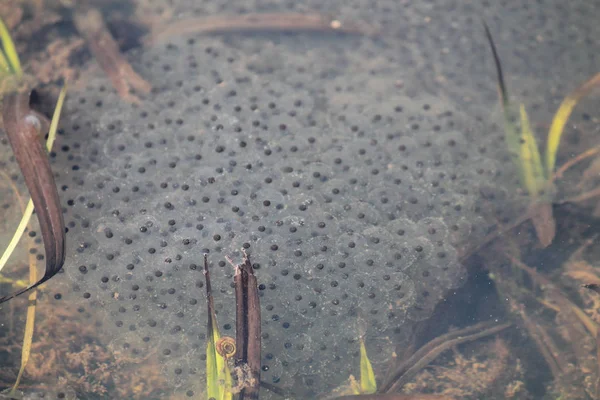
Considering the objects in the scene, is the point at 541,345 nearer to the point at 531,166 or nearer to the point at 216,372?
the point at 531,166

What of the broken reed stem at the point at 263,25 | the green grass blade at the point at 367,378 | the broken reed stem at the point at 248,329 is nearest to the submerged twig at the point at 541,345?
the green grass blade at the point at 367,378

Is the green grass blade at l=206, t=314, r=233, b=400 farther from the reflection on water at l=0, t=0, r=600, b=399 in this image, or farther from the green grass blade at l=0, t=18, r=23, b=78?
the green grass blade at l=0, t=18, r=23, b=78

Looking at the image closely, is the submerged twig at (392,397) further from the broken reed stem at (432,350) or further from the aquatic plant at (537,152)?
the aquatic plant at (537,152)

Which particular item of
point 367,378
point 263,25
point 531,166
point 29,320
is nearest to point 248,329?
point 367,378

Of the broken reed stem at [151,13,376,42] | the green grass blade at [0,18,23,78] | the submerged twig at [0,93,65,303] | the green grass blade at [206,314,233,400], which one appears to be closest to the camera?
the green grass blade at [206,314,233,400]

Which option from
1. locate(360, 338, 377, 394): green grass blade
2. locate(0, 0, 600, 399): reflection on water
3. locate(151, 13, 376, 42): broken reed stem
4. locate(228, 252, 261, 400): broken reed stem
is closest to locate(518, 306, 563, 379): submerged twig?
locate(0, 0, 600, 399): reflection on water

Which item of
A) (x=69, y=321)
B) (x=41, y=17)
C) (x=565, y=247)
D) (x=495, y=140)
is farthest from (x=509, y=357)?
(x=41, y=17)

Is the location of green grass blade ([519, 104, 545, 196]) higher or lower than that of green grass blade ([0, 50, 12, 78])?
lower
